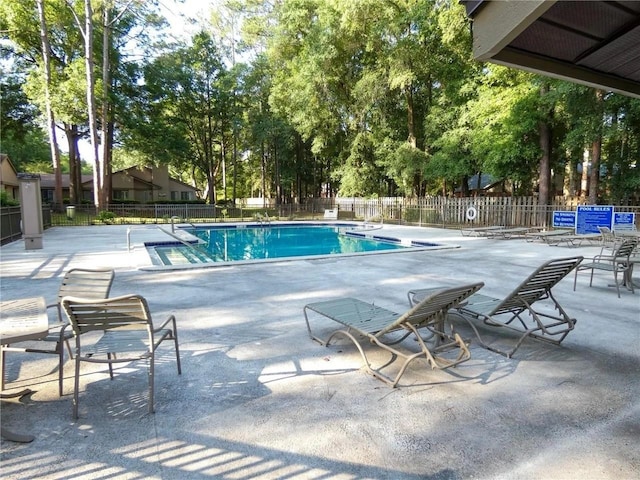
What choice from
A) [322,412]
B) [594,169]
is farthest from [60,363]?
[594,169]

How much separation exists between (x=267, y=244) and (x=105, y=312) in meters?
13.1

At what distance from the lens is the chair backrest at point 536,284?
342cm

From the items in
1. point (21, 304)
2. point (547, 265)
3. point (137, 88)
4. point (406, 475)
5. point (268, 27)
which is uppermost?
point (268, 27)

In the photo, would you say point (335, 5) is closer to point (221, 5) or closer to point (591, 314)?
point (221, 5)

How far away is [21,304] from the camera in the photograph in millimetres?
2912

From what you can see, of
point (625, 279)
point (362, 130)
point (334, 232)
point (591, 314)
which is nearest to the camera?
point (591, 314)

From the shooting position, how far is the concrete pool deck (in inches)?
79.2

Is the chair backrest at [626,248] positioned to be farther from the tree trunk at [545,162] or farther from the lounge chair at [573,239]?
the tree trunk at [545,162]

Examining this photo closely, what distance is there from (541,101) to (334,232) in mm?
10374

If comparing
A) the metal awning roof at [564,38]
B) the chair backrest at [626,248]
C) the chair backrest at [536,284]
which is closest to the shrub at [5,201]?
the chair backrest at [536,284]

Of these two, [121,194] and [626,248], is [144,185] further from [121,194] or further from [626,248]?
[626,248]

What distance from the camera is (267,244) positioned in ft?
51.0

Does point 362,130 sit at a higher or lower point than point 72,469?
higher

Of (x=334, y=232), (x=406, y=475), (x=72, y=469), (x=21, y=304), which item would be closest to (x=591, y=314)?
(x=406, y=475)
